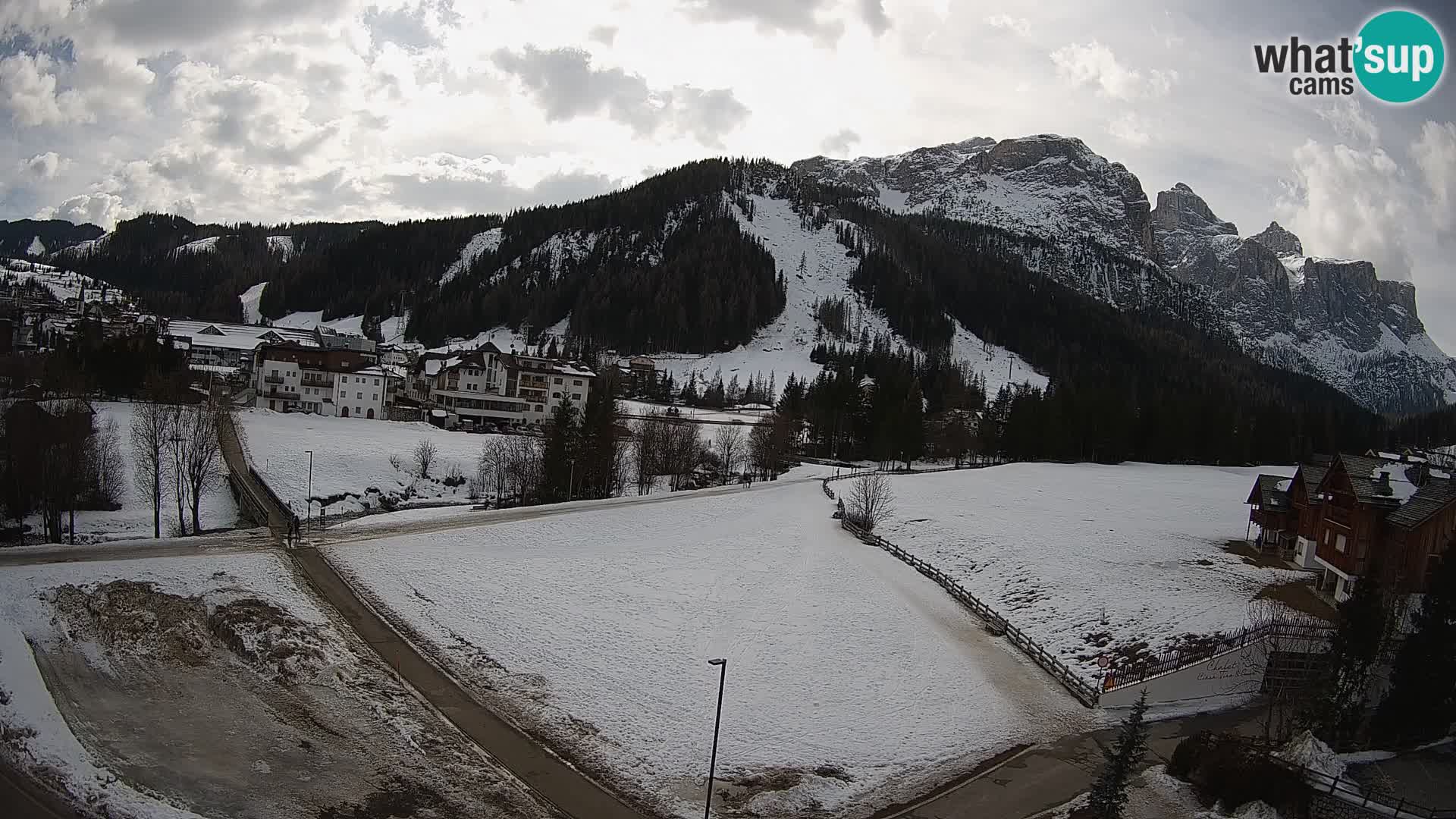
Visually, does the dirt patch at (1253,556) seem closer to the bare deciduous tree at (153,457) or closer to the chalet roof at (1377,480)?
the chalet roof at (1377,480)

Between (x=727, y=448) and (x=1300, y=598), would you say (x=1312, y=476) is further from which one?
(x=727, y=448)

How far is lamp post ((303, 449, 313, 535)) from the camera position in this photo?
52.8 metres

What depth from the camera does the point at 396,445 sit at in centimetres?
7931

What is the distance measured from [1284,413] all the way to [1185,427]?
34439 mm

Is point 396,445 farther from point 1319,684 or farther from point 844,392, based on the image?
point 1319,684

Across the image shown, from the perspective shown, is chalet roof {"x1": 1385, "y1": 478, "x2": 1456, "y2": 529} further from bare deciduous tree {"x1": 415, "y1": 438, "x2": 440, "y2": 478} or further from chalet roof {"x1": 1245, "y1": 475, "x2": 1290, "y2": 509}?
bare deciduous tree {"x1": 415, "y1": 438, "x2": 440, "y2": 478}

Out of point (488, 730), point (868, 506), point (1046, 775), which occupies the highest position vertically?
point (868, 506)

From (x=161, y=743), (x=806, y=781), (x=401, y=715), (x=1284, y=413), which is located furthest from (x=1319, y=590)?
(x=1284, y=413)

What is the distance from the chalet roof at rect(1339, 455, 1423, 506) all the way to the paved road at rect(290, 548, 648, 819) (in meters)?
35.9

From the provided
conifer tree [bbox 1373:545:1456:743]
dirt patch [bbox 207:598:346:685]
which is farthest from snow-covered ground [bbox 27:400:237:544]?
conifer tree [bbox 1373:545:1456:743]

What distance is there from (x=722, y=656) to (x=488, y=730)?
37.0ft

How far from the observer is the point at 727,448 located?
95.2 metres

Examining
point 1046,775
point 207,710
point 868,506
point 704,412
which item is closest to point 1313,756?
point 1046,775

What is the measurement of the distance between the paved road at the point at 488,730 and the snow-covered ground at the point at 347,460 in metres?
27.4
